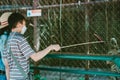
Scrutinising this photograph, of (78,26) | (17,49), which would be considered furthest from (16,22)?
(78,26)

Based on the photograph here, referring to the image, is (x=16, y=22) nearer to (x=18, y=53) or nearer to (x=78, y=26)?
(x=18, y=53)

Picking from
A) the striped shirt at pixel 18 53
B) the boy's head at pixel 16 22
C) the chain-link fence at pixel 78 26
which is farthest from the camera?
the chain-link fence at pixel 78 26

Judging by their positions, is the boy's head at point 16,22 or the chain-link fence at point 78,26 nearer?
→ the boy's head at point 16,22

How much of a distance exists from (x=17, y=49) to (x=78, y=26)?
200 centimetres

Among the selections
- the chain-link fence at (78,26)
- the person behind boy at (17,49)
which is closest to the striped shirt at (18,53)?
the person behind boy at (17,49)

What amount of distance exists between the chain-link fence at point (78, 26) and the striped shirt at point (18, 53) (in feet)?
4.71

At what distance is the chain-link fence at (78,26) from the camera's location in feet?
17.1

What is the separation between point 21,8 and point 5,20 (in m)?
2.03

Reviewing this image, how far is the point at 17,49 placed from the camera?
3.57 metres

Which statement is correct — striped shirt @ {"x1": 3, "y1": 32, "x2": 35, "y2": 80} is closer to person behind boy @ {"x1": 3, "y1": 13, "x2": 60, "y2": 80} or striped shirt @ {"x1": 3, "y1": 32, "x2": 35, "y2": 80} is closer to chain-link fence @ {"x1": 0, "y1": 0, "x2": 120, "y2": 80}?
person behind boy @ {"x1": 3, "y1": 13, "x2": 60, "y2": 80}

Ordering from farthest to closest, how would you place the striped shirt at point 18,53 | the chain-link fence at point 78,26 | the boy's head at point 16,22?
1. the chain-link fence at point 78,26
2. the boy's head at point 16,22
3. the striped shirt at point 18,53

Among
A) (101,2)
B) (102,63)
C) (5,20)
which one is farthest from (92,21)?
(5,20)

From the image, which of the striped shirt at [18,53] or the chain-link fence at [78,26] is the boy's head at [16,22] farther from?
the chain-link fence at [78,26]

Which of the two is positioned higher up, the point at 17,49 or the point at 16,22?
the point at 16,22
